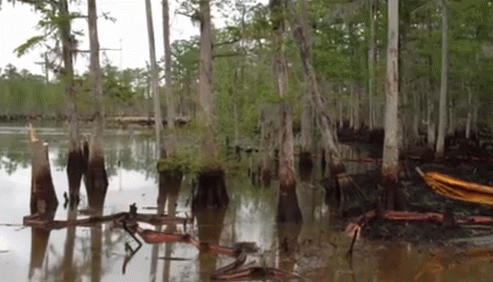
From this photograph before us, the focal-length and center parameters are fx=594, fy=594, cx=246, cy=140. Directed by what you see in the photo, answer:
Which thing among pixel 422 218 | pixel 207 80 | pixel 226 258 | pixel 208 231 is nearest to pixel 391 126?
pixel 422 218

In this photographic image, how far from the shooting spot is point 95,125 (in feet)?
73.3

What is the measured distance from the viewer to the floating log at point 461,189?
42.8 ft

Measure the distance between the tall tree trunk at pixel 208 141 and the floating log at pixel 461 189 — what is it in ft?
20.9

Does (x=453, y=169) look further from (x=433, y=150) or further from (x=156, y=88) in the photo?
(x=156, y=88)

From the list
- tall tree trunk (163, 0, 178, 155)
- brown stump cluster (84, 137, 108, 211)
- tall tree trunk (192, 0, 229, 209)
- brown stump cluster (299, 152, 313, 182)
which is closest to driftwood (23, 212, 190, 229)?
tall tree trunk (192, 0, 229, 209)

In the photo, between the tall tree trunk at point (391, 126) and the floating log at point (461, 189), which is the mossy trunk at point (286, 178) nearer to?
the tall tree trunk at point (391, 126)

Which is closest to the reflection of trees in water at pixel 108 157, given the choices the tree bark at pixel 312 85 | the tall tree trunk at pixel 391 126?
the tree bark at pixel 312 85

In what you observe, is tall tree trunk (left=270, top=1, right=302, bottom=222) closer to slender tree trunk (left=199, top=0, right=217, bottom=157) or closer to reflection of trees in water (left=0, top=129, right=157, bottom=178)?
slender tree trunk (left=199, top=0, right=217, bottom=157)

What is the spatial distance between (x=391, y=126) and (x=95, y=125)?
11606 mm

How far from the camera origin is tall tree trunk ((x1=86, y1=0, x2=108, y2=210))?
22.0m

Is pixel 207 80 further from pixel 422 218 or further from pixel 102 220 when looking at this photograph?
pixel 422 218

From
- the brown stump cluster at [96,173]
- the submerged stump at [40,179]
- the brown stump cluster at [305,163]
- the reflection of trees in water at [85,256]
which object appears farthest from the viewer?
the brown stump cluster at [305,163]

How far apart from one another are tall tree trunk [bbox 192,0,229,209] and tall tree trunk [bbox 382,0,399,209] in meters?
4.93

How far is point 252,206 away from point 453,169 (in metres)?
8.37
